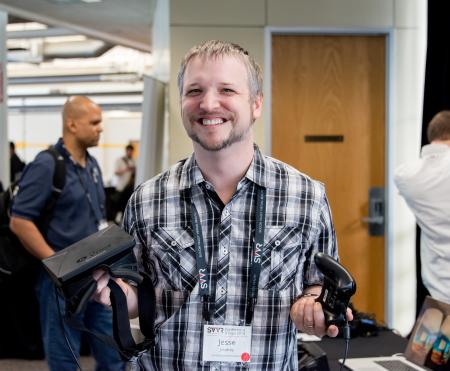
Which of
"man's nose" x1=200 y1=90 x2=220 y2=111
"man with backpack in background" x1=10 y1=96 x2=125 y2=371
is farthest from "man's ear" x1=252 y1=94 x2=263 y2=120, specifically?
"man with backpack in background" x1=10 y1=96 x2=125 y2=371

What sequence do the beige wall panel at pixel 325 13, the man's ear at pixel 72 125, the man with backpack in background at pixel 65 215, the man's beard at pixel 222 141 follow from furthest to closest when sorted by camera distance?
the beige wall panel at pixel 325 13 < the man's ear at pixel 72 125 < the man with backpack in background at pixel 65 215 < the man's beard at pixel 222 141

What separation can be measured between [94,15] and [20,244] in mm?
4634

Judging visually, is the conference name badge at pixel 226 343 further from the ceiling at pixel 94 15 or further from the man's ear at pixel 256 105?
the ceiling at pixel 94 15

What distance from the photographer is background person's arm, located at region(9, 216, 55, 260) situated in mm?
3043

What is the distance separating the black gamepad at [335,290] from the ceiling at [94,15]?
5752 millimetres

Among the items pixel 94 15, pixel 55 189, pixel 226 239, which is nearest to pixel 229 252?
pixel 226 239

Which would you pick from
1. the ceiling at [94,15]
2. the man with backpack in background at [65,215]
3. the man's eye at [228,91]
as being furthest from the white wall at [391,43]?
the man's eye at [228,91]

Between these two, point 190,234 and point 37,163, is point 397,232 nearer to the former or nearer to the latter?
point 37,163

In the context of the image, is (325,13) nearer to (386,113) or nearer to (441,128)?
(386,113)

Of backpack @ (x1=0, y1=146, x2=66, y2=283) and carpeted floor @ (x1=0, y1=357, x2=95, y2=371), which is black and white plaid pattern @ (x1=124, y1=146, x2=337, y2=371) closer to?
backpack @ (x1=0, y1=146, x2=66, y2=283)

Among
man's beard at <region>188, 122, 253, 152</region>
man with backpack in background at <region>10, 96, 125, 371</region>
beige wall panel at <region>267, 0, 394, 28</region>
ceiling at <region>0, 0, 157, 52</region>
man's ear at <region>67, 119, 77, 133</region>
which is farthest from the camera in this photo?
ceiling at <region>0, 0, 157, 52</region>

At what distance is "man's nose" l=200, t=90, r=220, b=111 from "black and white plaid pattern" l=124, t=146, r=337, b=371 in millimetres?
174

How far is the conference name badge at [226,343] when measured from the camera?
1.37 m

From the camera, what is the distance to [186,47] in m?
4.55
